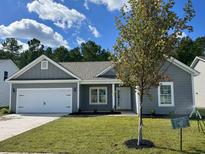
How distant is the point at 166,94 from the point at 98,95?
20.9 feet

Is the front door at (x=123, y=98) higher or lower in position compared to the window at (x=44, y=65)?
lower

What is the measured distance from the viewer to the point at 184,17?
22.8 ft

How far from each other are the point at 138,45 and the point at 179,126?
290 cm

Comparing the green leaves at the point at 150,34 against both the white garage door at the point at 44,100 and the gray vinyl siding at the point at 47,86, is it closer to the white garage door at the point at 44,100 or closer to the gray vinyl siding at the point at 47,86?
the gray vinyl siding at the point at 47,86

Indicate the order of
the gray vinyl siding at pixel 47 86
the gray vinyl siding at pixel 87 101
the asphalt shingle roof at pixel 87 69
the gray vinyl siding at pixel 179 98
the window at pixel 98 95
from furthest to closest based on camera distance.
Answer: the asphalt shingle roof at pixel 87 69
the window at pixel 98 95
the gray vinyl siding at pixel 87 101
the gray vinyl siding at pixel 47 86
the gray vinyl siding at pixel 179 98

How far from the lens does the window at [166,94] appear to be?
54.7 feet

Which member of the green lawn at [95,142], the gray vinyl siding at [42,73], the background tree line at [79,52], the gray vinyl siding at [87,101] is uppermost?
the background tree line at [79,52]

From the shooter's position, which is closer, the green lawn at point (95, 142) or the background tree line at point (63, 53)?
the green lawn at point (95, 142)

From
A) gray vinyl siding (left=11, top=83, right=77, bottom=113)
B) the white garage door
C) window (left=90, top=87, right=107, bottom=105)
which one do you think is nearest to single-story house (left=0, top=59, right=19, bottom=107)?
gray vinyl siding (left=11, top=83, right=77, bottom=113)

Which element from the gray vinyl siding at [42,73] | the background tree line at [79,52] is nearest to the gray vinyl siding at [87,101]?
the gray vinyl siding at [42,73]

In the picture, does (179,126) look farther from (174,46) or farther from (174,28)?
(174,28)

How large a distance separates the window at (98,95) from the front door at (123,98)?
1430mm

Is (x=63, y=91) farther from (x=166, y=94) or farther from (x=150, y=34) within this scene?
(x=150, y=34)

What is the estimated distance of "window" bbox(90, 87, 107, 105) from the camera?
65.7 feet
